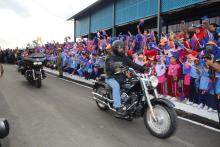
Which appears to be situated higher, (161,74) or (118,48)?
(118,48)

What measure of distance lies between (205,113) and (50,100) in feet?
15.5

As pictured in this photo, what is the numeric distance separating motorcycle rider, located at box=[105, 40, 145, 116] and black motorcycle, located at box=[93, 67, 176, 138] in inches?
4.8

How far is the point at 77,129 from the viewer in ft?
20.4

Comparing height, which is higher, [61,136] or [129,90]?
[129,90]

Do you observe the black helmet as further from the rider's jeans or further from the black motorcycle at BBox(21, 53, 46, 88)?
the black motorcycle at BBox(21, 53, 46, 88)

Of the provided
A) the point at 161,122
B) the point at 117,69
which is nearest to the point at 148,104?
the point at 161,122

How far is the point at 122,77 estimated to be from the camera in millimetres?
6871

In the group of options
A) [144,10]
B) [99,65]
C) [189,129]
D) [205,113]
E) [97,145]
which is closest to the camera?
[97,145]

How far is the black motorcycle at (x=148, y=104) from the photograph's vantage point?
5.51 meters

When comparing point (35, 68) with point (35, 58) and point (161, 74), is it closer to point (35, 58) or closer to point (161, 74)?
point (35, 58)

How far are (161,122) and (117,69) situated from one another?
1.58m

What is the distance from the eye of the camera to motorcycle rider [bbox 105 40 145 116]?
6512mm

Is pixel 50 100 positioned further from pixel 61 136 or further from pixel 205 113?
pixel 205 113

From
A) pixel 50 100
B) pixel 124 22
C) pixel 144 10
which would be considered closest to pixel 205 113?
pixel 50 100
